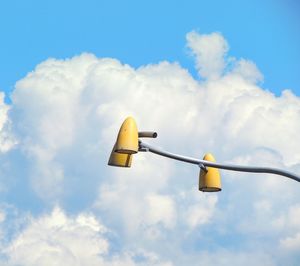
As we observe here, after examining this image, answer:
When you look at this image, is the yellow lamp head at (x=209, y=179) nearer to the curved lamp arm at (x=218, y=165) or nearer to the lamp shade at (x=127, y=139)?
the curved lamp arm at (x=218, y=165)

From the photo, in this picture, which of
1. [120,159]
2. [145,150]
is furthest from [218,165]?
[120,159]

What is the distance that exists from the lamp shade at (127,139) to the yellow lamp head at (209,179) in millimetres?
2165

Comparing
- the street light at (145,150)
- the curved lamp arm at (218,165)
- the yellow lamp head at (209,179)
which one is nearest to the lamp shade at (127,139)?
the street light at (145,150)

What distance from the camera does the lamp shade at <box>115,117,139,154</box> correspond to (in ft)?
45.8

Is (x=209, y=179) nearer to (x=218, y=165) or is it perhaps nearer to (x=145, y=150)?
(x=218, y=165)

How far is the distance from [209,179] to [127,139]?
2468 mm

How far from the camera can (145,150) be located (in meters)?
14.7

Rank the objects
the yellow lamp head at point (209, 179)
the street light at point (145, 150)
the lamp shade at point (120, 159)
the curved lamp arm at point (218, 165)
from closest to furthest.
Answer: the curved lamp arm at point (218, 165) < the street light at point (145, 150) < the lamp shade at point (120, 159) < the yellow lamp head at point (209, 179)

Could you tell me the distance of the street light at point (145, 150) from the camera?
13.9 metres

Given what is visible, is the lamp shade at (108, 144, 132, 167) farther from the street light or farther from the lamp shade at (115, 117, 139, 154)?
the lamp shade at (115, 117, 139, 154)

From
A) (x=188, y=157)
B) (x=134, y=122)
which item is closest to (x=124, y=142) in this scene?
(x=134, y=122)

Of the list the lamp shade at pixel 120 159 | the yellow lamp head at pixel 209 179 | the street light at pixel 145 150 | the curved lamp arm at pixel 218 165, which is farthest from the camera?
the yellow lamp head at pixel 209 179

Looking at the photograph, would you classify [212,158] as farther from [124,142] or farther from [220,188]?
[124,142]

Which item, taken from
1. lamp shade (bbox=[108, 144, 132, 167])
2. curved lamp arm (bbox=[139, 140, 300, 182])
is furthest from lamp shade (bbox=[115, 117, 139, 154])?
curved lamp arm (bbox=[139, 140, 300, 182])
